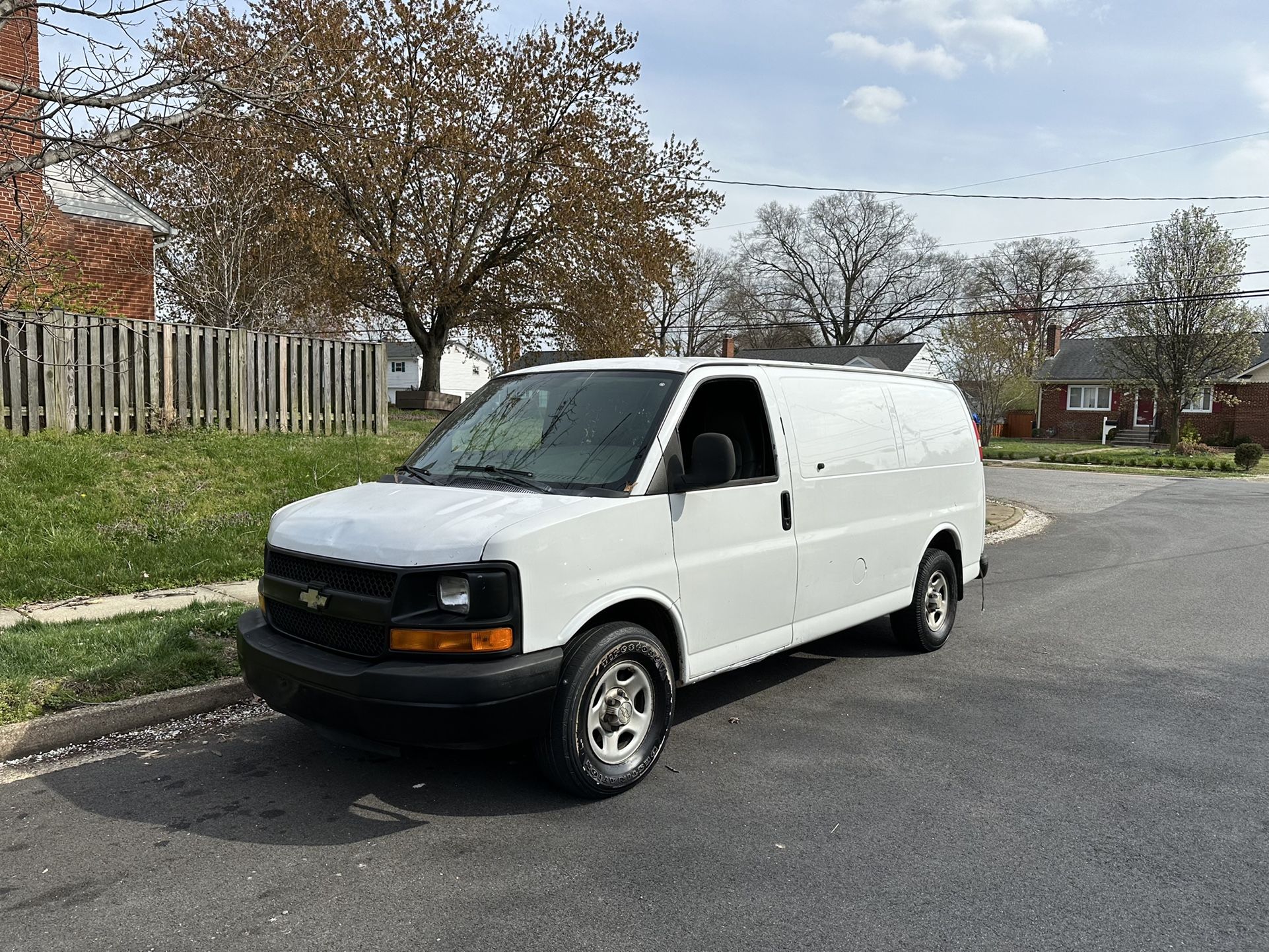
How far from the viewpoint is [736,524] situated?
4820mm

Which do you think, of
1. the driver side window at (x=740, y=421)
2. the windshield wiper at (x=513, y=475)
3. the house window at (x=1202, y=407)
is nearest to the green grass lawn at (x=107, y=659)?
the windshield wiper at (x=513, y=475)

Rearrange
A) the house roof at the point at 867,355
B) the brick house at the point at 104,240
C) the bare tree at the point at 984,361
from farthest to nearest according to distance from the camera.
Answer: the house roof at the point at 867,355 → the bare tree at the point at 984,361 → the brick house at the point at 104,240

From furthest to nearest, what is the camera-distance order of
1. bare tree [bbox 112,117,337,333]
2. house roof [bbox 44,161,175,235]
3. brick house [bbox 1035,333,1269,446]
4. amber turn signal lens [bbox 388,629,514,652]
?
1. brick house [bbox 1035,333,1269,446]
2. bare tree [bbox 112,117,337,333]
3. house roof [bbox 44,161,175,235]
4. amber turn signal lens [bbox 388,629,514,652]

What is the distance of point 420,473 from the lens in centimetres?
502

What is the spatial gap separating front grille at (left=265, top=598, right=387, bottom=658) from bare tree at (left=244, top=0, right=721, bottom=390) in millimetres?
18025

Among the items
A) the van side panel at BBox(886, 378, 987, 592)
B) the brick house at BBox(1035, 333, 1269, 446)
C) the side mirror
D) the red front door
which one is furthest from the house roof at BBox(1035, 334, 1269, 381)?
the side mirror

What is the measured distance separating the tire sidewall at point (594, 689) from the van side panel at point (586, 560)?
16 centimetres

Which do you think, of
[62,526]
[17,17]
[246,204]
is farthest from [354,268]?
[17,17]

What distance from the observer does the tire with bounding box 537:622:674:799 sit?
3.96 metres

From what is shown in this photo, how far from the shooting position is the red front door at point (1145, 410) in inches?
1871

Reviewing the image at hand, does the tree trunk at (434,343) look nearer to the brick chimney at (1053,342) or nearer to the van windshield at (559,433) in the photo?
the van windshield at (559,433)

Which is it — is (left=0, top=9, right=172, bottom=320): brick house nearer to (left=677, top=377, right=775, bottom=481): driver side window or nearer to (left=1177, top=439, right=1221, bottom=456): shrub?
(left=677, top=377, right=775, bottom=481): driver side window

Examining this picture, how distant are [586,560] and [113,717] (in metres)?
2.89

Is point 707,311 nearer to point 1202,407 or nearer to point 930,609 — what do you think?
point 1202,407
